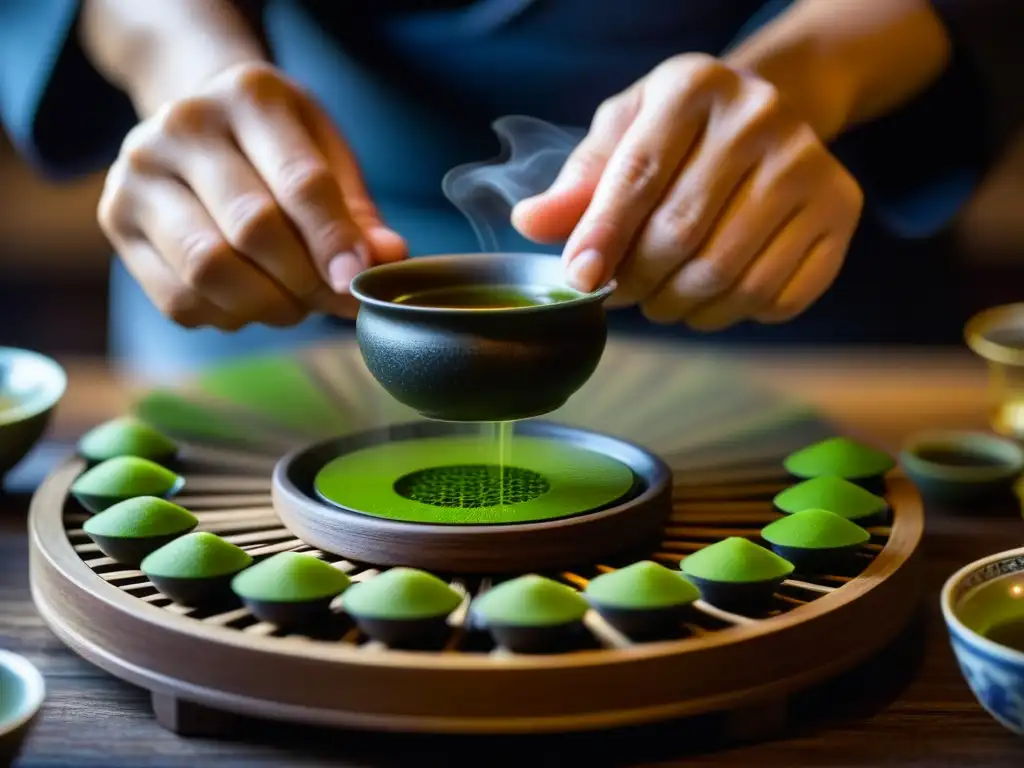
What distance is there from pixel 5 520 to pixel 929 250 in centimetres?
164

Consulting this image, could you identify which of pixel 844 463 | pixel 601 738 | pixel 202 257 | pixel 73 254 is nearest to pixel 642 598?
pixel 601 738

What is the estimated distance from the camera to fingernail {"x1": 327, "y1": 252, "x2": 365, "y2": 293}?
4.38 ft

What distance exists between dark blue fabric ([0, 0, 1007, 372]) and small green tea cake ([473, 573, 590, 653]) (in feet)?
3.42

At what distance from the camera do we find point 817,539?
1.11 metres

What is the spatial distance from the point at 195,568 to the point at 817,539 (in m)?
0.54

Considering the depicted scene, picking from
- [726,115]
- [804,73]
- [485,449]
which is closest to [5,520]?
[485,449]

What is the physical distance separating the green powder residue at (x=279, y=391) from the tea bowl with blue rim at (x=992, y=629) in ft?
2.67

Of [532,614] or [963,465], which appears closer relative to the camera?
[532,614]

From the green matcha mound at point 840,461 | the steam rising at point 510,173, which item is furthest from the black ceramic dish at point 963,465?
the steam rising at point 510,173

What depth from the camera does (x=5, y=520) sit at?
1.46 metres

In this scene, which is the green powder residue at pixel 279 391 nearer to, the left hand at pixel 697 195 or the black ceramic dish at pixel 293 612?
the left hand at pixel 697 195

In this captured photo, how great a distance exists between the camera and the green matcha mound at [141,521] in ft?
3.68

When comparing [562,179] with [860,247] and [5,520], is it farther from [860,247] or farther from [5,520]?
[860,247]

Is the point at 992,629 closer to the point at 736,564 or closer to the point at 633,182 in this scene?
the point at 736,564
